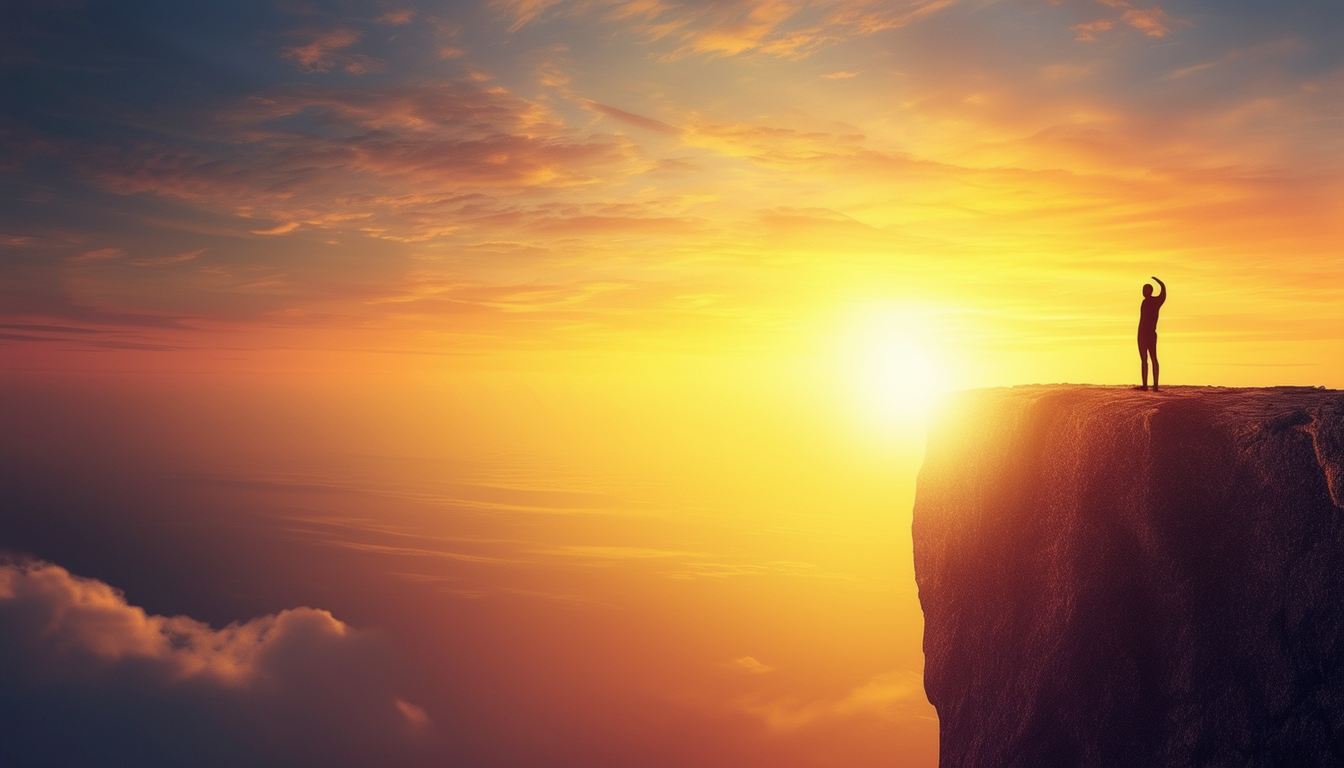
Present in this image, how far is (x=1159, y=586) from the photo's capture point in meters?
16.6

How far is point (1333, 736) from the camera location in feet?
45.6

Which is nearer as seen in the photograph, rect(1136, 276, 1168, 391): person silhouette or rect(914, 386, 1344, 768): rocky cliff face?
rect(914, 386, 1344, 768): rocky cliff face

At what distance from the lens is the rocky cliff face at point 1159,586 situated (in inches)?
568

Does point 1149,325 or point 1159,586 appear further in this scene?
point 1149,325

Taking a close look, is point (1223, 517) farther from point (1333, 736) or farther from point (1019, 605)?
point (1019, 605)

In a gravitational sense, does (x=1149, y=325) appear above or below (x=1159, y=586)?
above

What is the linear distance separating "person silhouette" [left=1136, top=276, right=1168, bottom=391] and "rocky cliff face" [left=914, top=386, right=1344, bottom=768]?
0.99 metres

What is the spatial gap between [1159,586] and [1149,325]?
668 cm

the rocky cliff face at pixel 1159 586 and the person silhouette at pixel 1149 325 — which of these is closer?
the rocky cliff face at pixel 1159 586

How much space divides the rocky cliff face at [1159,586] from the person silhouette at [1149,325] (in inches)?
38.9

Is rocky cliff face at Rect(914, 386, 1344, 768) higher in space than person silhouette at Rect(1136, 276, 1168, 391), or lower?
lower

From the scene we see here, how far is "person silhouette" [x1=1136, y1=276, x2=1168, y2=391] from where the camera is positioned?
19297mm

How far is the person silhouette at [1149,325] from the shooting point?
19297 mm

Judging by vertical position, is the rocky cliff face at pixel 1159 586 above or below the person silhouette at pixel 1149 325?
below
